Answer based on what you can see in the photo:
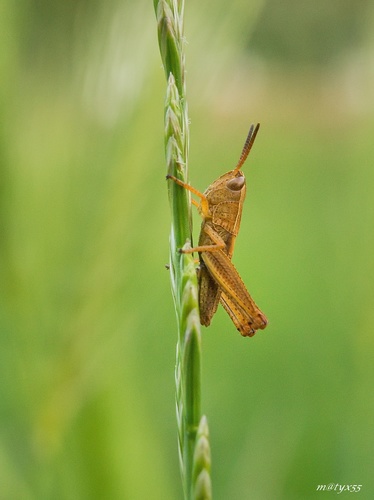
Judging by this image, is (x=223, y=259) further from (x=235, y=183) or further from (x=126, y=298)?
(x=126, y=298)

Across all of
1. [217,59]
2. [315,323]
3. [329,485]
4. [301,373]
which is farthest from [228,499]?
[217,59]

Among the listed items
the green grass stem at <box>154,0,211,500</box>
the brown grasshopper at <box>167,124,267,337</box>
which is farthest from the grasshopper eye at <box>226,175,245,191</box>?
the green grass stem at <box>154,0,211,500</box>

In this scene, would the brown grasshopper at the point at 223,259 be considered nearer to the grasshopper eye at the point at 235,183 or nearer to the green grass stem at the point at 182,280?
the grasshopper eye at the point at 235,183

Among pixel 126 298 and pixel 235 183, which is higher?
pixel 235 183

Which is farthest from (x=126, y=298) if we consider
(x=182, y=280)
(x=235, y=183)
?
(x=235, y=183)

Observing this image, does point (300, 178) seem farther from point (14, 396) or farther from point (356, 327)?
point (14, 396)

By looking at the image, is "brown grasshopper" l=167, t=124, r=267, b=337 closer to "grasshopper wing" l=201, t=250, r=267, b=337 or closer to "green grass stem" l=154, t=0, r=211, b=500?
"grasshopper wing" l=201, t=250, r=267, b=337

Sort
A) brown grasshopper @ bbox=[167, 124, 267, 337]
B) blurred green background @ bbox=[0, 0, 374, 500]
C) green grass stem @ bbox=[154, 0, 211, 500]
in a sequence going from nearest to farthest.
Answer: green grass stem @ bbox=[154, 0, 211, 500] < blurred green background @ bbox=[0, 0, 374, 500] < brown grasshopper @ bbox=[167, 124, 267, 337]
